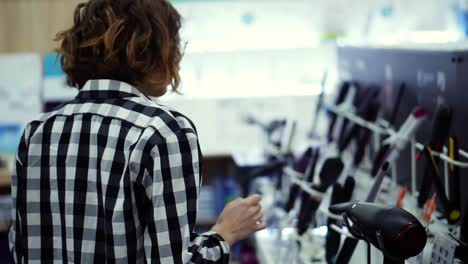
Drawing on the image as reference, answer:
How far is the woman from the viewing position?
3.61 ft

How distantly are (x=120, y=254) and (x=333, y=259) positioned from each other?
1.84 feet

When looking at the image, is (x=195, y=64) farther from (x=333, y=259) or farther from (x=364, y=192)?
(x=333, y=259)

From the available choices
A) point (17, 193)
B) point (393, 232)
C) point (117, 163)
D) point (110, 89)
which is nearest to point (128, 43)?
point (110, 89)

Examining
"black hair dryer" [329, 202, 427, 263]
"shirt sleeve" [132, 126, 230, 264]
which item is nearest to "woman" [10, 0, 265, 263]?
"shirt sleeve" [132, 126, 230, 264]

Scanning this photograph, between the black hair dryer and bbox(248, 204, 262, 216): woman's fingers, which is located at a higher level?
the black hair dryer

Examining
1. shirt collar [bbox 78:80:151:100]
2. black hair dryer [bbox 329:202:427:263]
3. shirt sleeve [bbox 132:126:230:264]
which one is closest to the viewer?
black hair dryer [bbox 329:202:427:263]

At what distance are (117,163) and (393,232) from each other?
465 mm

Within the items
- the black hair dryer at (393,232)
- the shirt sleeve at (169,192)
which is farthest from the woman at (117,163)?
the black hair dryer at (393,232)

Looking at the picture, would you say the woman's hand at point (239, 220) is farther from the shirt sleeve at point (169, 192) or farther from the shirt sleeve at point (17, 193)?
the shirt sleeve at point (17, 193)

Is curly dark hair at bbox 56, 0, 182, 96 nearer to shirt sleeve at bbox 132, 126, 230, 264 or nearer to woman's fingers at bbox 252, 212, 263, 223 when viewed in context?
shirt sleeve at bbox 132, 126, 230, 264

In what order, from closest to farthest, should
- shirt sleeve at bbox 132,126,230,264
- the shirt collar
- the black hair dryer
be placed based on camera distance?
1. the black hair dryer
2. shirt sleeve at bbox 132,126,230,264
3. the shirt collar

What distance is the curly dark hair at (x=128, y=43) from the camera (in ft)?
3.81

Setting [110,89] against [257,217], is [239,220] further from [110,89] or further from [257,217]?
[110,89]

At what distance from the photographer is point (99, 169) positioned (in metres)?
1.15
